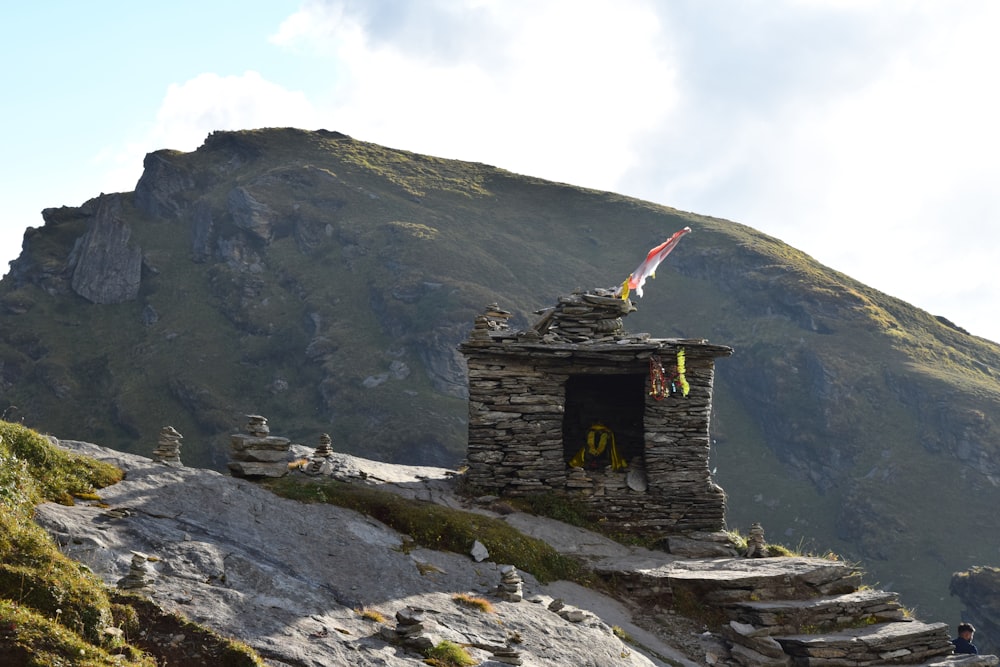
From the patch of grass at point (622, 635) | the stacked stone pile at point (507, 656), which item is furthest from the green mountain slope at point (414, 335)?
the stacked stone pile at point (507, 656)

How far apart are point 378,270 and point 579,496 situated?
369ft

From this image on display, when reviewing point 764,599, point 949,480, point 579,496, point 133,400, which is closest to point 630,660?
point 764,599

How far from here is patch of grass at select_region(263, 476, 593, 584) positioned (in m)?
16.5

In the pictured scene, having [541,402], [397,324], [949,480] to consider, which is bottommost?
[949,480]

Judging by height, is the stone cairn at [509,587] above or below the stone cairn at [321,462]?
below

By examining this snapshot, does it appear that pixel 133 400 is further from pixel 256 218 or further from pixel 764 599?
pixel 764 599

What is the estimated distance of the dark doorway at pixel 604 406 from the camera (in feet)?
83.8

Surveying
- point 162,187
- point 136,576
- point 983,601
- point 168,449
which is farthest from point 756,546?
point 162,187

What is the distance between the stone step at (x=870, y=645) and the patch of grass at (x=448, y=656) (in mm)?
7052

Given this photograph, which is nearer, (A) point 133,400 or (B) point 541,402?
(B) point 541,402

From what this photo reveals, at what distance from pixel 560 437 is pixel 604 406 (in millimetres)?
4246

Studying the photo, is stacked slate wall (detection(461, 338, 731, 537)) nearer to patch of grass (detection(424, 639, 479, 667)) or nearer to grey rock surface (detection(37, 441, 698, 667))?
grey rock surface (detection(37, 441, 698, 667))

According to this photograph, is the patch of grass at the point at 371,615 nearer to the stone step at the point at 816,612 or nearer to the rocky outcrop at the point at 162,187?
→ the stone step at the point at 816,612

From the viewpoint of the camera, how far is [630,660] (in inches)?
525
